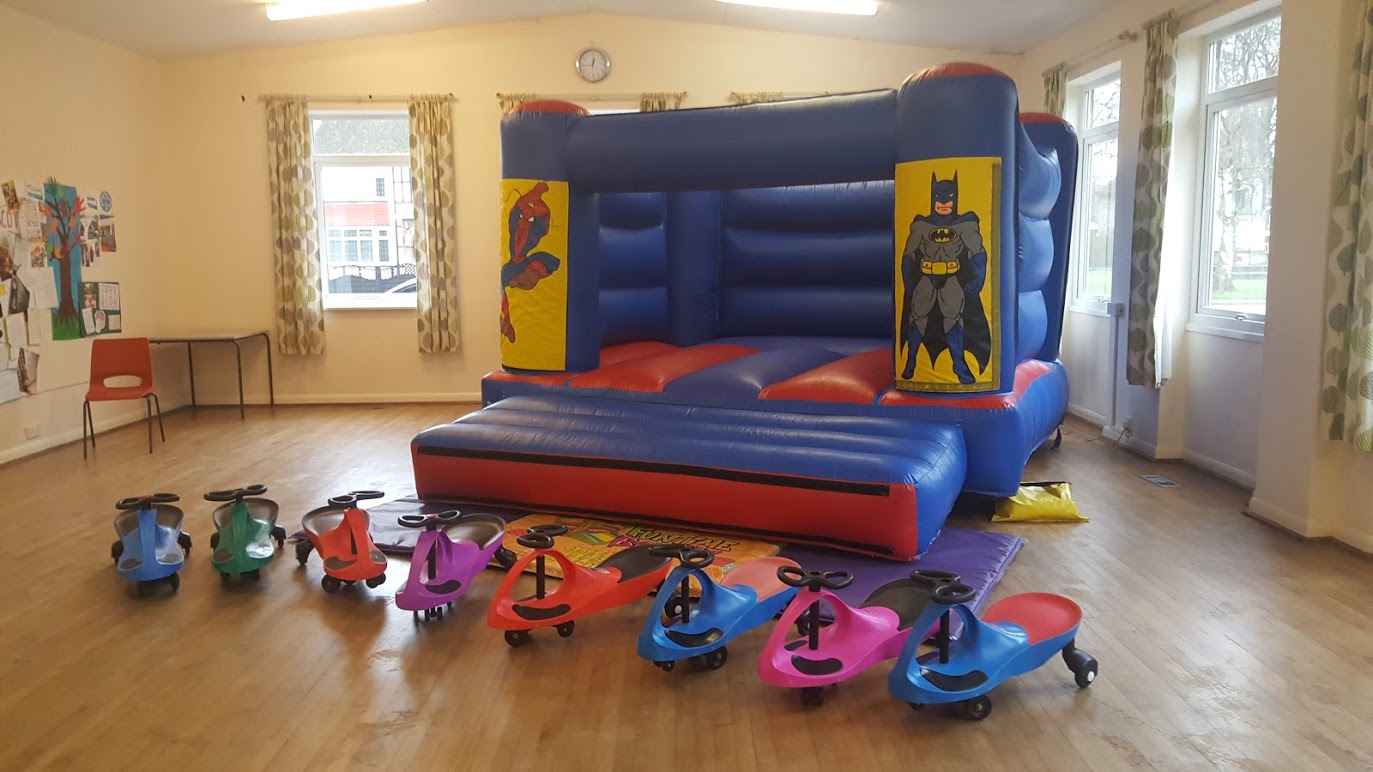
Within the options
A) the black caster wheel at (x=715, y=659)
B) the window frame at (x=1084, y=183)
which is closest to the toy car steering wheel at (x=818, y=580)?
the black caster wheel at (x=715, y=659)

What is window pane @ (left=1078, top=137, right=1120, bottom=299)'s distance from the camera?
643cm

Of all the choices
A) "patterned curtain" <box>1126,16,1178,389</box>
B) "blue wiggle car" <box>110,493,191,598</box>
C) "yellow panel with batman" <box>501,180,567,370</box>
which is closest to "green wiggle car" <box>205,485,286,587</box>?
"blue wiggle car" <box>110,493,191,598</box>

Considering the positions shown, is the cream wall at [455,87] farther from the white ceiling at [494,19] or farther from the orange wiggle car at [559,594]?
→ the orange wiggle car at [559,594]

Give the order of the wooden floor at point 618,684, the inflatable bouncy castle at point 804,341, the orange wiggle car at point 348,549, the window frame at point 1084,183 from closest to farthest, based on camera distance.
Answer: the wooden floor at point 618,684 < the orange wiggle car at point 348,549 < the inflatable bouncy castle at point 804,341 < the window frame at point 1084,183

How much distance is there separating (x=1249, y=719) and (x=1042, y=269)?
121 inches

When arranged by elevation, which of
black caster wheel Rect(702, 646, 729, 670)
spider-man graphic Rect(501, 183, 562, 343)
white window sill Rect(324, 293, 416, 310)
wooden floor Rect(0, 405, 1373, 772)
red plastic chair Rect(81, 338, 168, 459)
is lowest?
wooden floor Rect(0, 405, 1373, 772)

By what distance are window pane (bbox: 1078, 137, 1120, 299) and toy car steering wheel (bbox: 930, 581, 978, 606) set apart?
4.55 m

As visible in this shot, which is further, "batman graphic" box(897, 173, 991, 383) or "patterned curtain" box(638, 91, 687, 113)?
"patterned curtain" box(638, 91, 687, 113)

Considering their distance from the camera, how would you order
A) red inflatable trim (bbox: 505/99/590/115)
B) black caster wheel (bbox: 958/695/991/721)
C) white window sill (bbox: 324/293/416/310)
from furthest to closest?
white window sill (bbox: 324/293/416/310), red inflatable trim (bbox: 505/99/590/115), black caster wheel (bbox: 958/695/991/721)

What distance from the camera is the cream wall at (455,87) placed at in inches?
287

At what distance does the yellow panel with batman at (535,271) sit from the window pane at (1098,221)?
3646mm

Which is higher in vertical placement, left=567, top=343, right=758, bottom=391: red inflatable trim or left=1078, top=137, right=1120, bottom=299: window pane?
left=1078, top=137, right=1120, bottom=299: window pane

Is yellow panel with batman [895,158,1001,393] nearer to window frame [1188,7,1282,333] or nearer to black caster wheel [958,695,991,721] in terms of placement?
window frame [1188,7,1282,333]

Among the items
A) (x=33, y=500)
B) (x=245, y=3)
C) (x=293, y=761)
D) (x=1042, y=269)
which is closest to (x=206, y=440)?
(x=33, y=500)
